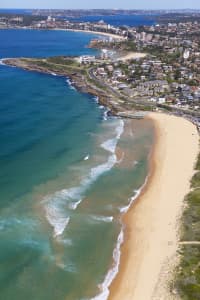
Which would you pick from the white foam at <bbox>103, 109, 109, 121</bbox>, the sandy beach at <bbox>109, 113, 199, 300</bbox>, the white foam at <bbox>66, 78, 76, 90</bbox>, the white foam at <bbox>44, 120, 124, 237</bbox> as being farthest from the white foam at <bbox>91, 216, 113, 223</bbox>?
the white foam at <bbox>66, 78, 76, 90</bbox>

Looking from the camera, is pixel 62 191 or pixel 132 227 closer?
pixel 132 227

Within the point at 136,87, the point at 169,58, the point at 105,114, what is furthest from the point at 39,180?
the point at 169,58

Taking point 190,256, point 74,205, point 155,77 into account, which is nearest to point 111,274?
point 190,256

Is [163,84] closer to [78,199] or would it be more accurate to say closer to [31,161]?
[31,161]

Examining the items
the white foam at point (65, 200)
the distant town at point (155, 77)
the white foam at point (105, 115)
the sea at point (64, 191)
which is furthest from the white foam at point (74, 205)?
the distant town at point (155, 77)

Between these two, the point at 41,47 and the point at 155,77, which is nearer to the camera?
the point at 155,77

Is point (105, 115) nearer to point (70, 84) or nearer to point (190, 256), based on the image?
point (70, 84)
